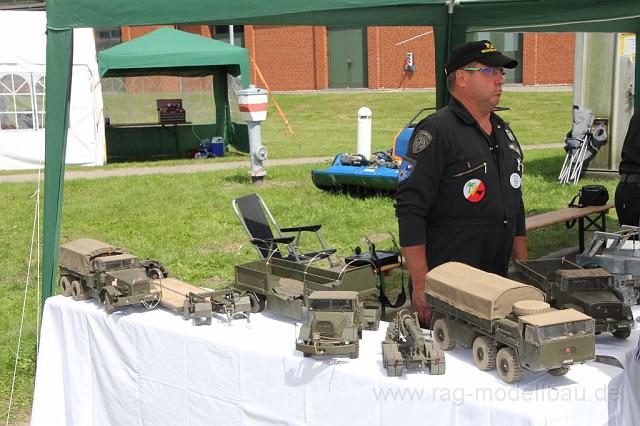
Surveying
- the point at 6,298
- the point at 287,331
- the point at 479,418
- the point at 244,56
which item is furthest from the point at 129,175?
the point at 479,418

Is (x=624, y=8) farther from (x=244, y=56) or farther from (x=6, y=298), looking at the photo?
(x=244, y=56)

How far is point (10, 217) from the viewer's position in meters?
10.8

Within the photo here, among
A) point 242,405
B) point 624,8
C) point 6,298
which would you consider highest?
point 624,8

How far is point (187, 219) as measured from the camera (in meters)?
10.2

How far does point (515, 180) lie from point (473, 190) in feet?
0.82

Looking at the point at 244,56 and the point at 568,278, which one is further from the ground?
the point at 244,56

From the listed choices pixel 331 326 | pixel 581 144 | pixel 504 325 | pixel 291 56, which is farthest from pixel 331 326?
pixel 291 56

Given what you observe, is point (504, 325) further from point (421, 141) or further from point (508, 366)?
point (421, 141)

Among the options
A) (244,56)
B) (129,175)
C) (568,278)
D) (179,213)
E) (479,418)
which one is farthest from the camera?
(244,56)

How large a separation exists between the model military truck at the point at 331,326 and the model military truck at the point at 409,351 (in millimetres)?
129

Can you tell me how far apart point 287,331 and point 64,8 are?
6.17ft

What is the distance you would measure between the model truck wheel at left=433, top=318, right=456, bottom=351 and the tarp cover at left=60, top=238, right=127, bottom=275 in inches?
66.7

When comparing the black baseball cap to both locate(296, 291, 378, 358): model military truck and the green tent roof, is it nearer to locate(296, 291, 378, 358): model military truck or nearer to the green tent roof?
locate(296, 291, 378, 358): model military truck

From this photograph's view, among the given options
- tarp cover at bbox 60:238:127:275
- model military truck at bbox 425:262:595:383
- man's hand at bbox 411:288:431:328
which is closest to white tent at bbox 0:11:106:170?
tarp cover at bbox 60:238:127:275
